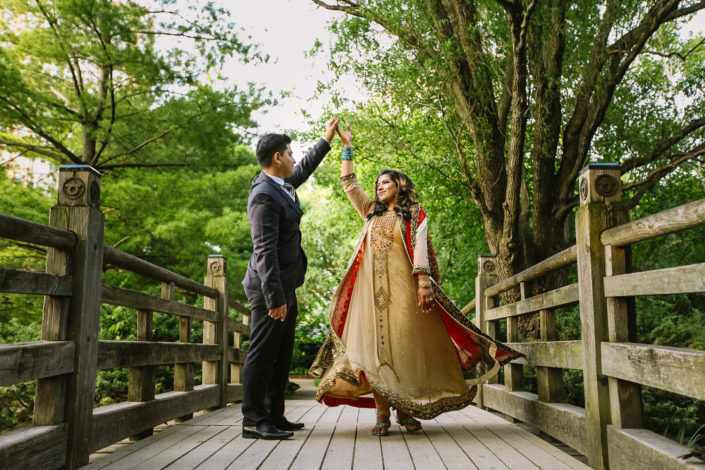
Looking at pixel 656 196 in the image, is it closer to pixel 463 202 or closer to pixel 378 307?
pixel 463 202

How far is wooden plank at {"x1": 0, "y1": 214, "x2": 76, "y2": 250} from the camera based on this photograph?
2.39m

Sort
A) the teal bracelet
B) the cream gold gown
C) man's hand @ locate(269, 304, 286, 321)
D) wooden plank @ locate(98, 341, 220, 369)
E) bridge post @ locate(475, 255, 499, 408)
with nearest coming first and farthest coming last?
wooden plank @ locate(98, 341, 220, 369) → man's hand @ locate(269, 304, 286, 321) → the cream gold gown → the teal bracelet → bridge post @ locate(475, 255, 499, 408)

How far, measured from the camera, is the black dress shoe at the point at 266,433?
3.68 m

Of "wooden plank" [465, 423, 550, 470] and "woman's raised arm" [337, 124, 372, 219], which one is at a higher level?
"woman's raised arm" [337, 124, 372, 219]

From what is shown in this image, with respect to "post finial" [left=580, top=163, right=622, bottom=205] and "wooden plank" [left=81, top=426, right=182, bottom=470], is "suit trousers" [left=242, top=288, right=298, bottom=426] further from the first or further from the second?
"post finial" [left=580, top=163, right=622, bottom=205]

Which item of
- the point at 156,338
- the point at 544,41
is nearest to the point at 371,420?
the point at 156,338

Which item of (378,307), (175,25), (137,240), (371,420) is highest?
(175,25)

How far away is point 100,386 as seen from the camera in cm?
673

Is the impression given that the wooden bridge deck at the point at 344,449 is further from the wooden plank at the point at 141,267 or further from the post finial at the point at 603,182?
the post finial at the point at 603,182

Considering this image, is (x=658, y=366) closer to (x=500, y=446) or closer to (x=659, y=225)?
(x=659, y=225)

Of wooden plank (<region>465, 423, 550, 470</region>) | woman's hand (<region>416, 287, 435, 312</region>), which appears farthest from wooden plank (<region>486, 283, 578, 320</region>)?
wooden plank (<region>465, 423, 550, 470</region>)

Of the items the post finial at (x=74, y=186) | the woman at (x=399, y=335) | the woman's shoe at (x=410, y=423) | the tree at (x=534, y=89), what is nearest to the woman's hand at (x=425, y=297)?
the woman at (x=399, y=335)

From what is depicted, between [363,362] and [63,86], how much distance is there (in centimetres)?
893

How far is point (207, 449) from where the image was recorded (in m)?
3.35
